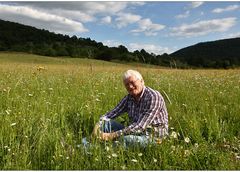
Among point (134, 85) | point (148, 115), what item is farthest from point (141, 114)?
point (134, 85)

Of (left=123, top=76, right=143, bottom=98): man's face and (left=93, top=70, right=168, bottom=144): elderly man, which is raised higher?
(left=123, top=76, right=143, bottom=98): man's face

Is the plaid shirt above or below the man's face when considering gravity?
below

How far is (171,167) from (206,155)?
1.36 feet

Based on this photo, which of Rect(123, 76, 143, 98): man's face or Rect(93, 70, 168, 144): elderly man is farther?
Rect(123, 76, 143, 98): man's face

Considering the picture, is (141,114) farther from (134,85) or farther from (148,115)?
(134,85)

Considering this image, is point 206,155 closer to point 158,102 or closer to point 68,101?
point 158,102

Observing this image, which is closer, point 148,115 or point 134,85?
point 148,115

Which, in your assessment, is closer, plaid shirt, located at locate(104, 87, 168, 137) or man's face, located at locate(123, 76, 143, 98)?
plaid shirt, located at locate(104, 87, 168, 137)

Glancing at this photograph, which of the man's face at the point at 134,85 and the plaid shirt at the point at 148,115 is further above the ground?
the man's face at the point at 134,85

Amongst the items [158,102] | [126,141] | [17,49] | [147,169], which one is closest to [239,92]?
[158,102]

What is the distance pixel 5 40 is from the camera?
5916 cm

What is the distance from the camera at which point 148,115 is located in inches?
174

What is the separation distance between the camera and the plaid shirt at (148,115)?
4336mm

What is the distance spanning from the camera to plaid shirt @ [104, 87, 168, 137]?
4.34m
